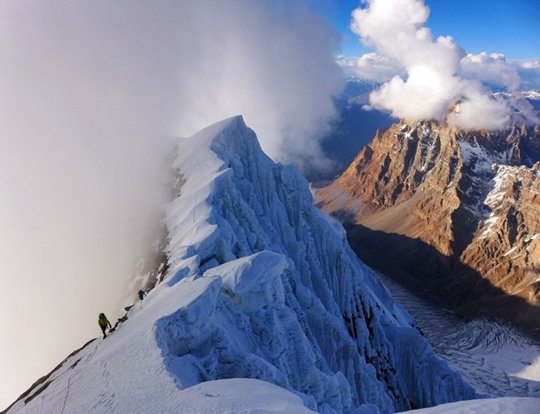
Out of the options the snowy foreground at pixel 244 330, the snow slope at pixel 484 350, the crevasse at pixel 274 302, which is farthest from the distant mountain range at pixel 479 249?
the crevasse at pixel 274 302

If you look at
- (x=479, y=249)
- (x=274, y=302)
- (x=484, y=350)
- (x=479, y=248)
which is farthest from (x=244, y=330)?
(x=479, y=248)

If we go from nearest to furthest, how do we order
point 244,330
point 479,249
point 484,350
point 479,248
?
point 244,330, point 484,350, point 479,249, point 479,248

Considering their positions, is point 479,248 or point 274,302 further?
point 479,248

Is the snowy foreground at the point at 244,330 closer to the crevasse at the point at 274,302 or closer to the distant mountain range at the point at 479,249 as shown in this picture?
the crevasse at the point at 274,302

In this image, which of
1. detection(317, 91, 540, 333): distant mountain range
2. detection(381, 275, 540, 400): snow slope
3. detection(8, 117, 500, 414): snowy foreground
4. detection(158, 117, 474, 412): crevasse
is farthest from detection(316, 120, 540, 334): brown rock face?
detection(158, 117, 474, 412): crevasse

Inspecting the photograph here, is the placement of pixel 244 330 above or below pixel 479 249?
above

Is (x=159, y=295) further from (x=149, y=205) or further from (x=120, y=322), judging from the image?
(x=149, y=205)

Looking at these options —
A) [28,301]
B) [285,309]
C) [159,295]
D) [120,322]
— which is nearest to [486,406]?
[285,309]

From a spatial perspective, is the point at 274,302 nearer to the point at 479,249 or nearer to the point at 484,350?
the point at 484,350

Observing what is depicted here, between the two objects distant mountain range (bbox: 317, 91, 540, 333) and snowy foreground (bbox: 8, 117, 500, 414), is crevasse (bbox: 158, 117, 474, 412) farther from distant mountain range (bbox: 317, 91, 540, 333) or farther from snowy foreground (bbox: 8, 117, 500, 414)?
distant mountain range (bbox: 317, 91, 540, 333)
